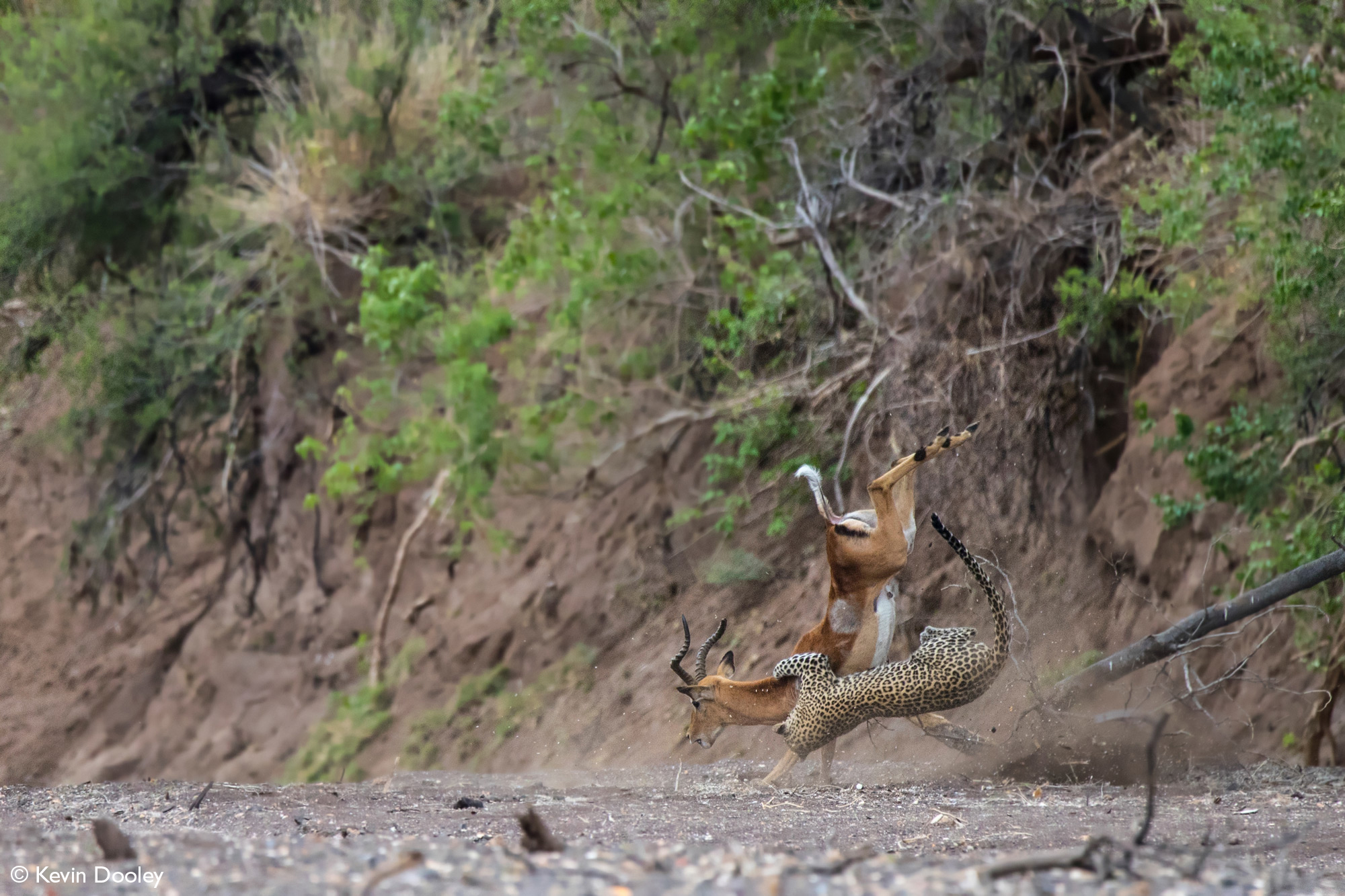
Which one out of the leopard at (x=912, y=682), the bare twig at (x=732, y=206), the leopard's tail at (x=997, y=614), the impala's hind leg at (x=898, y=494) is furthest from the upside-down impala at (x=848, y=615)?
the bare twig at (x=732, y=206)

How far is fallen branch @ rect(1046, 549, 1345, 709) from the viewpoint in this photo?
5988 millimetres

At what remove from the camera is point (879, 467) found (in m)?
9.46

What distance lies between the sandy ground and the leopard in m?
0.40

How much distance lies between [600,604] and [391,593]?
2880mm

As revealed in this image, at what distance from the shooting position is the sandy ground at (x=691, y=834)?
301 centimetres

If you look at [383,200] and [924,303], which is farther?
[383,200]

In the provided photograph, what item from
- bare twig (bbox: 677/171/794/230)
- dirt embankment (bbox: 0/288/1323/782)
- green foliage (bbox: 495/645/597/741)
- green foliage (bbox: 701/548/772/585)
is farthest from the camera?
green foliage (bbox: 495/645/597/741)

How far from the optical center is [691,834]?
4590mm

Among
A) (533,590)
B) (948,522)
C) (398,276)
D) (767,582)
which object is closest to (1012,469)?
(948,522)

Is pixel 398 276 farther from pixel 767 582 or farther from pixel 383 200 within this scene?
pixel 767 582

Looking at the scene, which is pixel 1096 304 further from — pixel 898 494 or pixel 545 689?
pixel 545 689

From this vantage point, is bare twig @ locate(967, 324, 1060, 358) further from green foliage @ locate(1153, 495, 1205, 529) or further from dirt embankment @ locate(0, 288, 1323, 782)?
green foliage @ locate(1153, 495, 1205, 529)

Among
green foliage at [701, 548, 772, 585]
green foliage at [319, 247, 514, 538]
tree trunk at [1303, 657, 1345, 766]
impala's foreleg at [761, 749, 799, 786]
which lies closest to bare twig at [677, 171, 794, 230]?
green foliage at [319, 247, 514, 538]

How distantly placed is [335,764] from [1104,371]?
26.7ft
